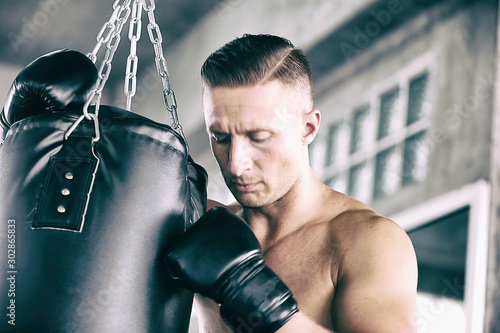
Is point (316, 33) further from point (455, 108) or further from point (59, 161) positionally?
point (59, 161)

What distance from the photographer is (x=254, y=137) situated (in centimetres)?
142

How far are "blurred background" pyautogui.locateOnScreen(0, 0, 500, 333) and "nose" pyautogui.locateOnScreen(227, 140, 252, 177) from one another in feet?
7.19

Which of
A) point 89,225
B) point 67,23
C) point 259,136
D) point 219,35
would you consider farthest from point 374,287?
point 67,23

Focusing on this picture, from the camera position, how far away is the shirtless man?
4.01 feet

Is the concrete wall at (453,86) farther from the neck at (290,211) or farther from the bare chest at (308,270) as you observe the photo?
the bare chest at (308,270)

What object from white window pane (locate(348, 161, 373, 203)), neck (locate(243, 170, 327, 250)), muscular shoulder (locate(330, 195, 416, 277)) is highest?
white window pane (locate(348, 161, 373, 203))

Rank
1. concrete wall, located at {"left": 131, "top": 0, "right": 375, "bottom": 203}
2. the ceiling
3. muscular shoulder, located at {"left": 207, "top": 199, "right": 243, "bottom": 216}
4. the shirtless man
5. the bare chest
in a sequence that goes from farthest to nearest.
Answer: the ceiling < concrete wall, located at {"left": 131, "top": 0, "right": 375, "bottom": 203} < muscular shoulder, located at {"left": 207, "top": 199, "right": 243, "bottom": 216} < the bare chest < the shirtless man

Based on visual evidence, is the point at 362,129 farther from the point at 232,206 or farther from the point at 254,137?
the point at 254,137

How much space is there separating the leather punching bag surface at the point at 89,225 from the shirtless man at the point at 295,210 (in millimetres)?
338

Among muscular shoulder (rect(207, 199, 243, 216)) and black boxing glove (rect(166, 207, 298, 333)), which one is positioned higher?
muscular shoulder (rect(207, 199, 243, 216))

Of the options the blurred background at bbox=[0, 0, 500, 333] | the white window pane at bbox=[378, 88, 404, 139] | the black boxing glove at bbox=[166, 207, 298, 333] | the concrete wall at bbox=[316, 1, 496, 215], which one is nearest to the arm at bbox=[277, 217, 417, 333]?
the black boxing glove at bbox=[166, 207, 298, 333]

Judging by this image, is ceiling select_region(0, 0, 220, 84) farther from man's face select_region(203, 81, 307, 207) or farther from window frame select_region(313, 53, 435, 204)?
man's face select_region(203, 81, 307, 207)

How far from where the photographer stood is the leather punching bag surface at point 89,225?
92 centimetres

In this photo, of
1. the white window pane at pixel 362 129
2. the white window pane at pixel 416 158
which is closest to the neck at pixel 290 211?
the white window pane at pixel 416 158
